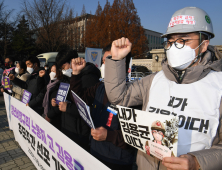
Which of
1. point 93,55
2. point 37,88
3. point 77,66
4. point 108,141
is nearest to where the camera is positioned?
point 108,141

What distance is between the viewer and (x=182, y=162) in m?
1.02

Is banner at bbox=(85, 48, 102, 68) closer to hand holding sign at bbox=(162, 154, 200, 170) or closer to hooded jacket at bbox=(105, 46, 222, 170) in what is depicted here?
hooded jacket at bbox=(105, 46, 222, 170)

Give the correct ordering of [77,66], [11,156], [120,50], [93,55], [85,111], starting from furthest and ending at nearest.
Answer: [93,55] → [11,156] → [77,66] → [85,111] → [120,50]

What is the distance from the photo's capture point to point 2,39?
19.4 m

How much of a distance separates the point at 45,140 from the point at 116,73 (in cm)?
165

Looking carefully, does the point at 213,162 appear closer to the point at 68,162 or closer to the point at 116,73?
the point at 116,73

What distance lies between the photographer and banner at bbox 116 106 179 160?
1009 mm

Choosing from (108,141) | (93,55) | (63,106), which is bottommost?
(108,141)

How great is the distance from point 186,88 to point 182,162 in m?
0.49

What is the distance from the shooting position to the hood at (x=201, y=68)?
1230mm

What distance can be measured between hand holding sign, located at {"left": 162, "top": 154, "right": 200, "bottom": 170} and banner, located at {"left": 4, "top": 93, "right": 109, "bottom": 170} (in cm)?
44

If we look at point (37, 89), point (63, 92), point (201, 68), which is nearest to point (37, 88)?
point (37, 89)

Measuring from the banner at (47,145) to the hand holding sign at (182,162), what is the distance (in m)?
0.44

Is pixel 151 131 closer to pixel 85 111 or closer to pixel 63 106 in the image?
pixel 85 111
